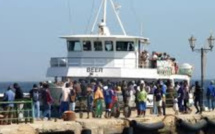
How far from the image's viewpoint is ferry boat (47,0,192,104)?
36.4 m

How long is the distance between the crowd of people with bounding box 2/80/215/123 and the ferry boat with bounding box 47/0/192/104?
136 inches

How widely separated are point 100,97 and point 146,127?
2019 millimetres

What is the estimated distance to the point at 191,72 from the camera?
1745 inches

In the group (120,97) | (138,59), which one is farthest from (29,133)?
(138,59)

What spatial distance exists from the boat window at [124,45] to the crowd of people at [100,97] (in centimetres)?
524

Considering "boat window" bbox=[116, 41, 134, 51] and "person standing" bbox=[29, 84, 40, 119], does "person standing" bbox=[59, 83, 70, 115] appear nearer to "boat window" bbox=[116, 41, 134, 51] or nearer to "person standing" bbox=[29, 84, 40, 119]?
"person standing" bbox=[29, 84, 40, 119]

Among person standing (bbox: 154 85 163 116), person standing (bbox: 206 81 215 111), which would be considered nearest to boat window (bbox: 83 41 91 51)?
person standing (bbox: 206 81 215 111)

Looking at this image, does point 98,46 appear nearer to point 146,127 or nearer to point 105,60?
point 105,60

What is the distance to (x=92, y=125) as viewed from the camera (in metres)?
25.4

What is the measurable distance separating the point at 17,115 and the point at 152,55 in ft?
52.4

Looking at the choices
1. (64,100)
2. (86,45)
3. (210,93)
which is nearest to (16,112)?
(64,100)

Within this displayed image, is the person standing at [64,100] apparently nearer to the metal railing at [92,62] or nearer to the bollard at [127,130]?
the bollard at [127,130]

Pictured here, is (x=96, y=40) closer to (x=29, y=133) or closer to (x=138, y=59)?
(x=138, y=59)

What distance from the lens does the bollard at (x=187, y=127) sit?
95.4 ft
